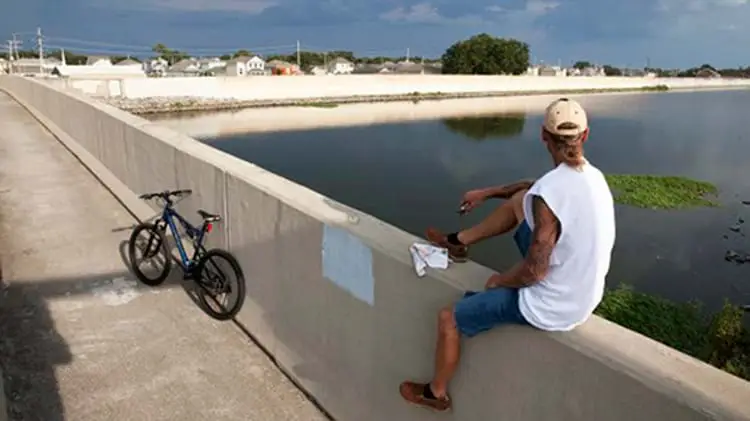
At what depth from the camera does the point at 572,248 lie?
2.03m

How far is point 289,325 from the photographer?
3.96 m

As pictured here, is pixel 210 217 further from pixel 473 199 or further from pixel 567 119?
pixel 567 119

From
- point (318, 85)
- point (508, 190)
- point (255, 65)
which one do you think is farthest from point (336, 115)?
point (255, 65)

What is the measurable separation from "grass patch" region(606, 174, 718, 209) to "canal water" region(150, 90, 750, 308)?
611mm

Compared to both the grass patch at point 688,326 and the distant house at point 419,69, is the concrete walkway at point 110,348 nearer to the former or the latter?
the grass patch at point 688,326

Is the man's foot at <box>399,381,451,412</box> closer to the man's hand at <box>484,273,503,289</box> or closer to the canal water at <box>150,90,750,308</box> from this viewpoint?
the man's hand at <box>484,273,503,289</box>

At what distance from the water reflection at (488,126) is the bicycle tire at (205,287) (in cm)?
3773

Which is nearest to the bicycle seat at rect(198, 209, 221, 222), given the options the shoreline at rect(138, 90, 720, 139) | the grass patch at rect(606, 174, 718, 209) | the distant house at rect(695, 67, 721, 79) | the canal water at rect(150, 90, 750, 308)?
the canal water at rect(150, 90, 750, 308)

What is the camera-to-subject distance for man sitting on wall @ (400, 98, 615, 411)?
200cm

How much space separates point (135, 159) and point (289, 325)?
4436mm

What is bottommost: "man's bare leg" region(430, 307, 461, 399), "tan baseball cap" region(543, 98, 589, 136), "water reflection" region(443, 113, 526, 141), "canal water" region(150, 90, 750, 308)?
"canal water" region(150, 90, 750, 308)

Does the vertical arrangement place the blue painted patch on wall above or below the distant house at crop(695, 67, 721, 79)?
below

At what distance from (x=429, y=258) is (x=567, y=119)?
91cm

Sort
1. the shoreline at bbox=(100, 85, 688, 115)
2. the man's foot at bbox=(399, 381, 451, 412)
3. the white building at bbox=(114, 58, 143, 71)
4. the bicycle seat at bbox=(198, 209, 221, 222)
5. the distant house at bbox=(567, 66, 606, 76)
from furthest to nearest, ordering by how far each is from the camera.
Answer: the distant house at bbox=(567, 66, 606, 76), the white building at bbox=(114, 58, 143, 71), the shoreline at bbox=(100, 85, 688, 115), the bicycle seat at bbox=(198, 209, 221, 222), the man's foot at bbox=(399, 381, 451, 412)
